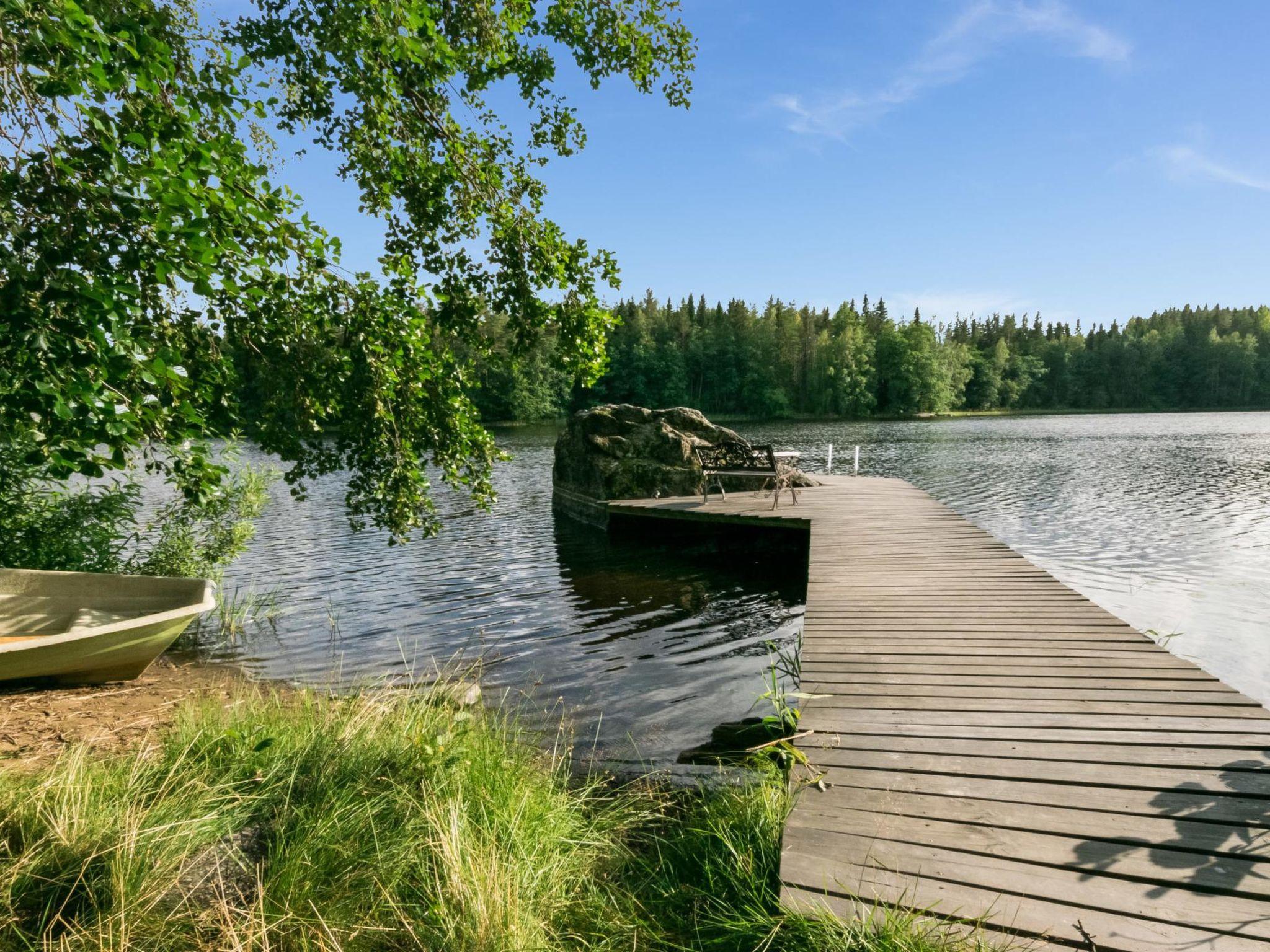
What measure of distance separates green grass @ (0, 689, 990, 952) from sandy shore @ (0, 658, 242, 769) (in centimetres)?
86

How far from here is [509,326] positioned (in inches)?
221

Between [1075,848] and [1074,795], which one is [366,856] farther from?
[1074,795]

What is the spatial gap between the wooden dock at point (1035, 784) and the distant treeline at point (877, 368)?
59.0 m

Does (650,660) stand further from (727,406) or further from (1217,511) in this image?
(727,406)

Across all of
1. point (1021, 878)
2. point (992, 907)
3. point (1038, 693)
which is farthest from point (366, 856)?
point (1038, 693)

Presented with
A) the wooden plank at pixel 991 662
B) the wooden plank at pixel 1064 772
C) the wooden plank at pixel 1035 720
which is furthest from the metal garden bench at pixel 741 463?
the wooden plank at pixel 1064 772

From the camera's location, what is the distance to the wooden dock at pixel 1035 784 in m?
2.39

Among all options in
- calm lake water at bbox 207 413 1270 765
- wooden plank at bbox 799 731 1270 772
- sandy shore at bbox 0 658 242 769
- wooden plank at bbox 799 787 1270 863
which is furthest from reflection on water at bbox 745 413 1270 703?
sandy shore at bbox 0 658 242 769

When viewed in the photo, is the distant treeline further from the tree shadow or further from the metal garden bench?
the tree shadow

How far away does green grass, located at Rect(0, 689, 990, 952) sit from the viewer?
8.11ft

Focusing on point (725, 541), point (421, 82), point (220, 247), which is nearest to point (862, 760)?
point (220, 247)

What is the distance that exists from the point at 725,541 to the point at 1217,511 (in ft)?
39.8

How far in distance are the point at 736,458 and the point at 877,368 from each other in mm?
69698

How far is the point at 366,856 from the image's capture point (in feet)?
9.84
